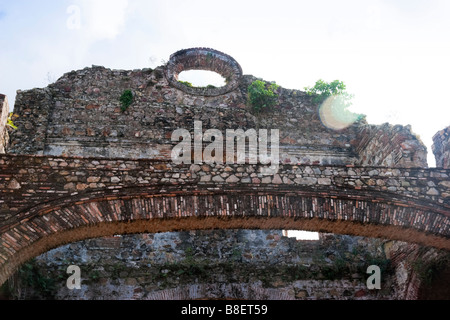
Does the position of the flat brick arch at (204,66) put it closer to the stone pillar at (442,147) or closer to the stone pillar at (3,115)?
the stone pillar at (442,147)

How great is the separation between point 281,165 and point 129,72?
319 inches

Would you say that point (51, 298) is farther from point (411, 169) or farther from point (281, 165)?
point (411, 169)

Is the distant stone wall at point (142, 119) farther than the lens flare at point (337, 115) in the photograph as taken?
No

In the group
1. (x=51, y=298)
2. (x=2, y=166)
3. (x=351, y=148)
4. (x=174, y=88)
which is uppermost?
(x=174, y=88)

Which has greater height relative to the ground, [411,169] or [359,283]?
[411,169]

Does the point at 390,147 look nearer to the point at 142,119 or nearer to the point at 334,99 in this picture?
the point at 334,99

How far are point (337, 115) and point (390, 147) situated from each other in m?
2.66

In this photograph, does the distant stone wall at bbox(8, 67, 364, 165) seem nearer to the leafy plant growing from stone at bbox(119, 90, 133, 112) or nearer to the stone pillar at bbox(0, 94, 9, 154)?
the leafy plant growing from stone at bbox(119, 90, 133, 112)

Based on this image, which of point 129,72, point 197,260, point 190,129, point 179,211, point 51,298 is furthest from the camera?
point 129,72

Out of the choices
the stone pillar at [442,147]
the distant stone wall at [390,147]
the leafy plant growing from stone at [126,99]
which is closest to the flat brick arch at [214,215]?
the stone pillar at [442,147]

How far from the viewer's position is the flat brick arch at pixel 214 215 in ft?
19.8

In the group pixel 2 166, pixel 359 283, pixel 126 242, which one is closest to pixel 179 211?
pixel 2 166

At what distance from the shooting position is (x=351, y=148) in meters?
13.2

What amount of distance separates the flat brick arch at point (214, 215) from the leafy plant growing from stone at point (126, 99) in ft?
21.7
